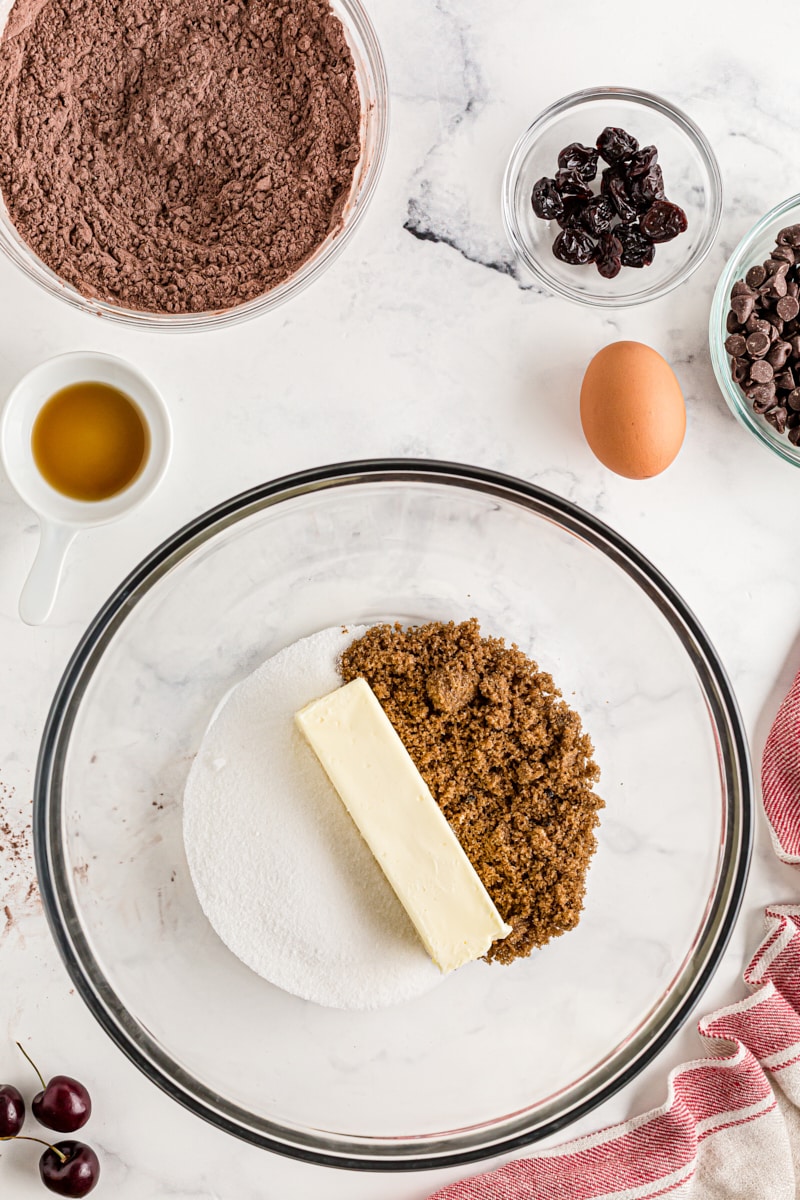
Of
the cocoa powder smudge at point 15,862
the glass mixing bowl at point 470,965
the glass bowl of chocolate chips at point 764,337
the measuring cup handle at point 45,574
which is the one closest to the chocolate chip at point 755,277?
the glass bowl of chocolate chips at point 764,337

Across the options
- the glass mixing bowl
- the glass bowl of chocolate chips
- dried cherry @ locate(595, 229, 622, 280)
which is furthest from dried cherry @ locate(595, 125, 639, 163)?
the glass mixing bowl

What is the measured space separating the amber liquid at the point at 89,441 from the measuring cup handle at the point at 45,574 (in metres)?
0.06

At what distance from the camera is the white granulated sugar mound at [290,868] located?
3.63 ft

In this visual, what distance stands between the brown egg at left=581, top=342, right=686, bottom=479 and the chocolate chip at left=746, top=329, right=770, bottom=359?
0.11m

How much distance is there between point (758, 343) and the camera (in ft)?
3.67

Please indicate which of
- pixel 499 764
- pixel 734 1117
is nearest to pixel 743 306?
pixel 499 764

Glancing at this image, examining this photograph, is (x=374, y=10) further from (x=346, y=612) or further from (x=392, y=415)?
(x=346, y=612)

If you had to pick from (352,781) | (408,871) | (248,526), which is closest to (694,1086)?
(408,871)

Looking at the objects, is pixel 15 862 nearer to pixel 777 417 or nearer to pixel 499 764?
pixel 499 764

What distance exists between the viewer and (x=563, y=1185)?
1.20 meters

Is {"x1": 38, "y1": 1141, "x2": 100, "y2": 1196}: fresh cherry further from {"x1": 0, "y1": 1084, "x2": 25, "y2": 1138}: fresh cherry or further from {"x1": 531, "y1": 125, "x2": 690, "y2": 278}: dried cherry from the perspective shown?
{"x1": 531, "y1": 125, "x2": 690, "y2": 278}: dried cherry

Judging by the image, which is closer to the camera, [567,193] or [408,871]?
[408,871]

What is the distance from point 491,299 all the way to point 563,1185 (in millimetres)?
1294

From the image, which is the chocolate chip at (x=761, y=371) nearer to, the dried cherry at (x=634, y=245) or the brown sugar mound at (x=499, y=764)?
the dried cherry at (x=634, y=245)
